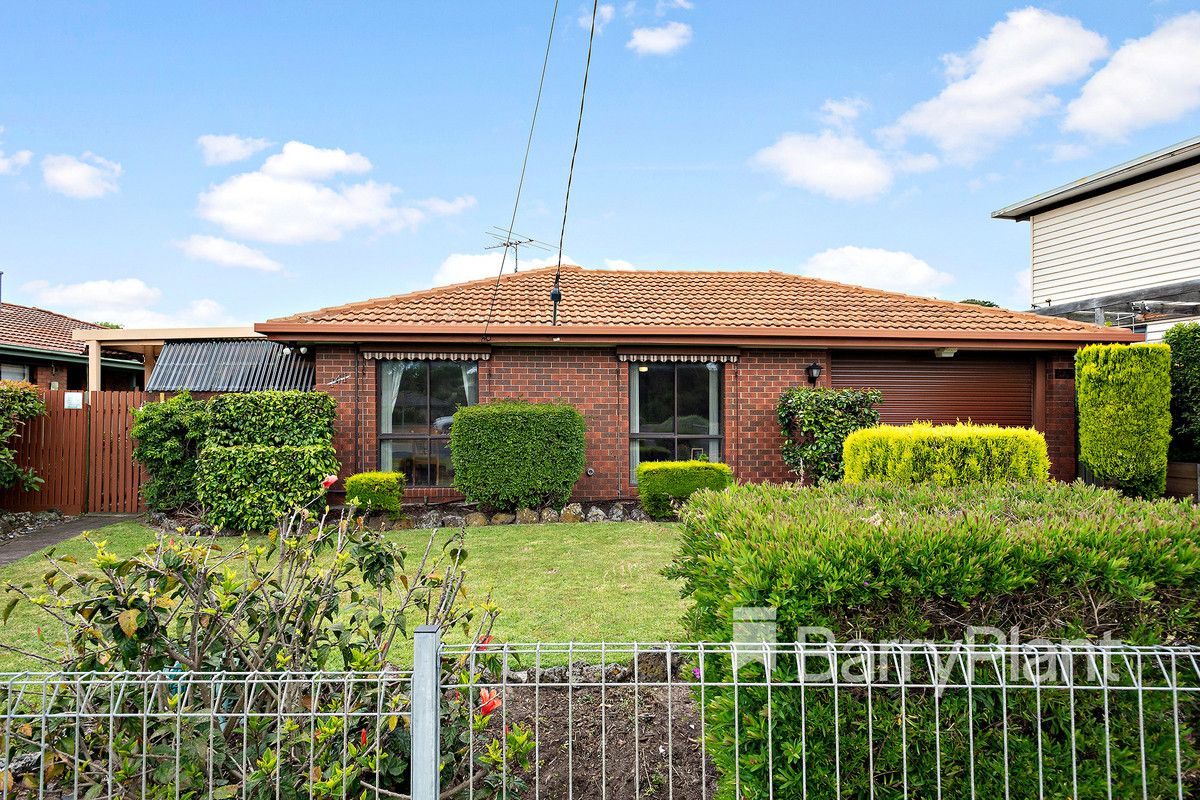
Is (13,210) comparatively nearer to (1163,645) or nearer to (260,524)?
(260,524)

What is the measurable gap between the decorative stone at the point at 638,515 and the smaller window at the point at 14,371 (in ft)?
60.3

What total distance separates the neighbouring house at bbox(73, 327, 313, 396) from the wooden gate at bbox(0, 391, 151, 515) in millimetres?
1561

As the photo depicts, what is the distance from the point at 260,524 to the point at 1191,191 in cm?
1989

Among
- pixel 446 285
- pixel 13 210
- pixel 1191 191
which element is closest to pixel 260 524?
pixel 446 285

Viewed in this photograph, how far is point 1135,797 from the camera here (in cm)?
250

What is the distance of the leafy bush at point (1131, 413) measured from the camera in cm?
1030

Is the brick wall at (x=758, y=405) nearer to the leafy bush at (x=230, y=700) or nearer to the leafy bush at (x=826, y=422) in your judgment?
the leafy bush at (x=826, y=422)

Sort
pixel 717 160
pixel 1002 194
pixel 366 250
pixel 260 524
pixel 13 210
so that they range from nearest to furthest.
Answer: pixel 260 524 → pixel 717 160 → pixel 366 250 → pixel 13 210 → pixel 1002 194

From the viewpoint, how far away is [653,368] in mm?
11789

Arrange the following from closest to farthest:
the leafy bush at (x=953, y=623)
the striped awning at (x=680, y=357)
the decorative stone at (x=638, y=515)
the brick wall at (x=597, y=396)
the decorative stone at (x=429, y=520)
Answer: the leafy bush at (x=953, y=623), the decorative stone at (x=429, y=520), the decorative stone at (x=638, y=515), the brick wall at (x=597, y=396), the striped awning at (x=680, y=357)

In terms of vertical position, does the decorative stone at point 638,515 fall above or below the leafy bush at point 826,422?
below

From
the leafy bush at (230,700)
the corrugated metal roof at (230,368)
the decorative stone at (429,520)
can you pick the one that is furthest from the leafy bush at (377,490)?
the leafy bush at (230,700)

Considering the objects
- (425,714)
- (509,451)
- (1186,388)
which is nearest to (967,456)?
(509,451)

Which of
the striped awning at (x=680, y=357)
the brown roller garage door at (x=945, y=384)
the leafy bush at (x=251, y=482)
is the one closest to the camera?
the leafy bush at (x=251, y=482)
